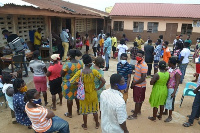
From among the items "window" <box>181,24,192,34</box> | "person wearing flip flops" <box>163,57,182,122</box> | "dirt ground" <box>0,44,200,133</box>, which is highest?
"window" <box>181,24,192,34</box>

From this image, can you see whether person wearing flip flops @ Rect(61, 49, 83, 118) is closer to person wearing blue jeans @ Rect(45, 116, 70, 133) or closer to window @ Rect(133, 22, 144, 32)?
person wearing blue jeans @ Rect(45, 116, 70, 133)

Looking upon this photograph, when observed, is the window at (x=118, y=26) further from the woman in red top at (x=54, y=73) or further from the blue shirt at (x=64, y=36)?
the woman in red top at (x=54, y=73)

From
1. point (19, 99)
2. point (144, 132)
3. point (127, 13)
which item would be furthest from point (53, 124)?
point (127, 13)

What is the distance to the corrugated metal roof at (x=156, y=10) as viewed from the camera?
17859mm

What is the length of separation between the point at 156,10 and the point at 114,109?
62.1 feet

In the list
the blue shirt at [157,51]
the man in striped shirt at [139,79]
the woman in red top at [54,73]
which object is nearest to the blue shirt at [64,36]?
the blue shirt at [157,51]

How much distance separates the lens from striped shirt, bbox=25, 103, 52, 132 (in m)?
2.56

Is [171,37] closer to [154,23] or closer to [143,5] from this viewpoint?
[154,23]

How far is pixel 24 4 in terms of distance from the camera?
5398mm

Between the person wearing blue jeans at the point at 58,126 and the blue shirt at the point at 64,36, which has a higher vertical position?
the blue shirt at the point at 64,36

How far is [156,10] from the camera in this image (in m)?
18.8

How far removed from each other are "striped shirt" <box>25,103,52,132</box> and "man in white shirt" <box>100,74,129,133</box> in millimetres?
938

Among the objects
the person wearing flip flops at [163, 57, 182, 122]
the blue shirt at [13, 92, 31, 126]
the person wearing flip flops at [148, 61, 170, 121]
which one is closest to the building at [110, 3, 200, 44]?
the person wearing flip flops at [163, 57, 182, 122]

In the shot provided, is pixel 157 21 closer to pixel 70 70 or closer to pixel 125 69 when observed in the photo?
pixel 125 69
